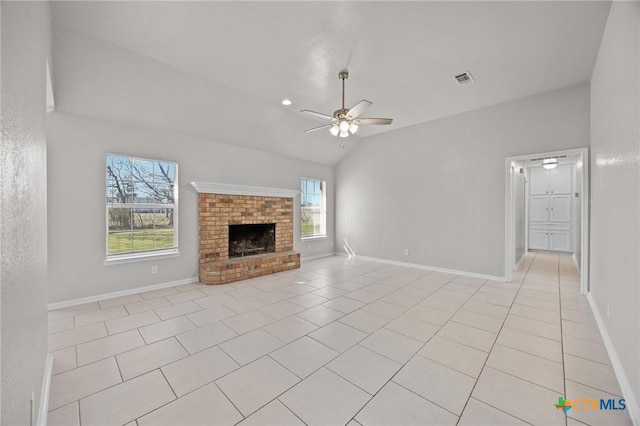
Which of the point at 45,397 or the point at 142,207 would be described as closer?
the point at 45,397

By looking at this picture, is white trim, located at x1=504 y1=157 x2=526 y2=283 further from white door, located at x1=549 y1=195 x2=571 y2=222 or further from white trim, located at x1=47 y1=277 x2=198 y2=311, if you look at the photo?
white trim, located at x1=47 y1=277 x2=198 y2=311

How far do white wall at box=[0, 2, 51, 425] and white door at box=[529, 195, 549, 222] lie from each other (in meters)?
10.4

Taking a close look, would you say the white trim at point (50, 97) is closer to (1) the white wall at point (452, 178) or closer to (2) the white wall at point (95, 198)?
(2) the white wall at point (95, 198)

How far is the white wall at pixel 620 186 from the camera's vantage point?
179 centimetres

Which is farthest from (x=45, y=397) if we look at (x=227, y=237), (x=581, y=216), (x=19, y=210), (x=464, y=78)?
(x=581, y=216)

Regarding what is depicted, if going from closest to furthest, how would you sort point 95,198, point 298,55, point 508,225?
point 298,55 < point 95,198 < point 508,225

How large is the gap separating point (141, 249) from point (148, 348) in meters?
2.29

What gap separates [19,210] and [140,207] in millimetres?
3482

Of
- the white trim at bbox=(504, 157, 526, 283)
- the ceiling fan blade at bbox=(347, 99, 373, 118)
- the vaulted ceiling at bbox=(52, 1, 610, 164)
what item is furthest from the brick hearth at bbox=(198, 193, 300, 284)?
the white trim at bbox=(504, 157, 526, 283)

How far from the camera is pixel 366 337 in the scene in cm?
271

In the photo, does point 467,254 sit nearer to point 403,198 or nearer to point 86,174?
point 403,198

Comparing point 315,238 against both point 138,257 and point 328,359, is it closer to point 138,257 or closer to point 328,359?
point 138,257

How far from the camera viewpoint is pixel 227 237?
17.0ft

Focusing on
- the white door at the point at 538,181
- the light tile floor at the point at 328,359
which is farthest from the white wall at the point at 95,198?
the white door at the point at 538,181
